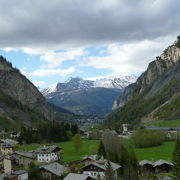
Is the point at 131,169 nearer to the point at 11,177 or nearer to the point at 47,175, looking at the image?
the point at 47,175

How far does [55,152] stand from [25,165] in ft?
39.9

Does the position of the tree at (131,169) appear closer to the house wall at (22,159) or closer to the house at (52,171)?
the house at (52,171)

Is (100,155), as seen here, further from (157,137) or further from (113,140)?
(157,137)

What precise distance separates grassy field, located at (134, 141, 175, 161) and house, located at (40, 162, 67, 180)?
25.3 meters

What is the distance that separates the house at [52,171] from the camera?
79.0 metres

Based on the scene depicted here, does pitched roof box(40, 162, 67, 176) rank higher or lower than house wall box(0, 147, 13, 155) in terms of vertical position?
lower

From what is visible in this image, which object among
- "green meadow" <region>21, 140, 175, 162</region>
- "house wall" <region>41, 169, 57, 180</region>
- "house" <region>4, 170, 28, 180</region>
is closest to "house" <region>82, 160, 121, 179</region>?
"house wall" <region>41, 169, 57, 180</region>

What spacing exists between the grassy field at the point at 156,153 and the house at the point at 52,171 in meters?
25.3

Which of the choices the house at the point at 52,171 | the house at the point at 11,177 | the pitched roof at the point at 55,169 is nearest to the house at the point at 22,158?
the pitched roof at the point at 55,169

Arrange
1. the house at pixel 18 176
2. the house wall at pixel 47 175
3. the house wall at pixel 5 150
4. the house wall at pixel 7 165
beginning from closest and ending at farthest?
the house at pixel 18 176
the house wall at pixel 47 175
the house wall at pixel 7 165
the house wall at pixel 5 150

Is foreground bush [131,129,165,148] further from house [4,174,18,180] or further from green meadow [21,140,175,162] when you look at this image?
house [4,174,18,180]

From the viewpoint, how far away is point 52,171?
79.4 meters

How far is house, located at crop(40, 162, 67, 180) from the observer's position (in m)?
79.0

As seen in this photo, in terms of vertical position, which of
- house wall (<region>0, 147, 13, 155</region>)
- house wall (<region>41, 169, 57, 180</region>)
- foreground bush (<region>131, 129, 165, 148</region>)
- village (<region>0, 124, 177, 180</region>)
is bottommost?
house wall (<region>41, 169, 57, 180</region>)
